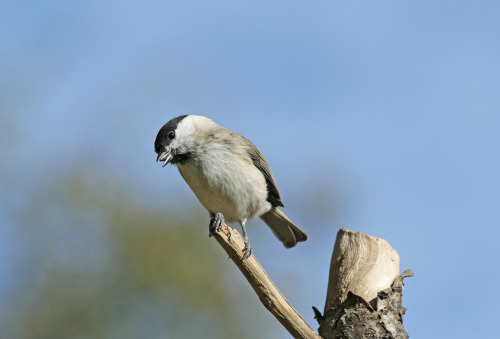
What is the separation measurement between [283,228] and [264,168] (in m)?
0.64

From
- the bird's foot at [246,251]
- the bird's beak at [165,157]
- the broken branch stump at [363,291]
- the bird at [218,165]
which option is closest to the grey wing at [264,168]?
the bird at [218,165]

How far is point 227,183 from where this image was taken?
4699 mm

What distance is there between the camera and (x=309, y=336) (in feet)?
11.6

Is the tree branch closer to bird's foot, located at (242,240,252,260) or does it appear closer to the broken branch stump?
bird's foot, located at (242,240,252,260)

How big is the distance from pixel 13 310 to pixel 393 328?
5.03m

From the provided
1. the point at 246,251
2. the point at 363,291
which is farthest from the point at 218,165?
the point at 363,291

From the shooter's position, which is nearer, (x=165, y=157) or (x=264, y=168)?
(x=165, y=157)

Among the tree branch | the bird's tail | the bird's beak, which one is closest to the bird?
the bird's beak

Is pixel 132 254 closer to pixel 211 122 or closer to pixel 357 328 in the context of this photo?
pixel 211 122

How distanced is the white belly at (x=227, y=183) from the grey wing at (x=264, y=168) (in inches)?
3.8

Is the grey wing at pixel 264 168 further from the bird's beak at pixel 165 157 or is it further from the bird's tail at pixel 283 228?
the bird's beak at pixel 165 157

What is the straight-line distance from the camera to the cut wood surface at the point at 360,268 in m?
3.74

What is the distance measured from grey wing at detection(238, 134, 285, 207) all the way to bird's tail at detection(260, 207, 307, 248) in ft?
0.54

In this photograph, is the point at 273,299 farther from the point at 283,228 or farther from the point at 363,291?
the point at 283,228
